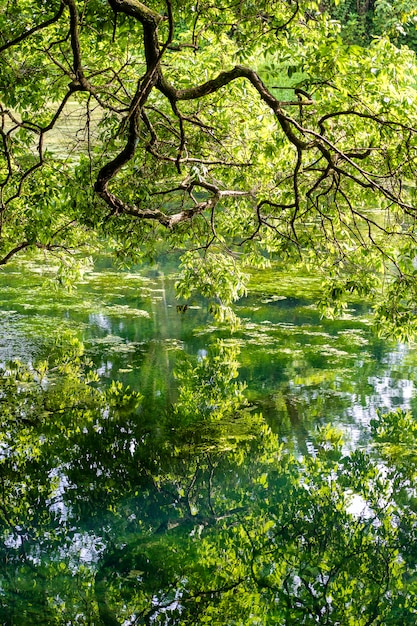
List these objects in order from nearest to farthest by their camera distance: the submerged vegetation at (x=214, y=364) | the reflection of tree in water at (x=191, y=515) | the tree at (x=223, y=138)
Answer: the reflection of tree in water at (x=191, y=515) < the submerged vegetation at (x=214, y=364) < the tree at (x=223, y=138)

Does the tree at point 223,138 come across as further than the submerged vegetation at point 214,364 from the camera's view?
Yes

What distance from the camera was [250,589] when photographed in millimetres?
4066

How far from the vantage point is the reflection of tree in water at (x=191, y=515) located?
3.93 meters

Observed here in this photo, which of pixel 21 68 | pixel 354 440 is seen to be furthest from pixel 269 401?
pixel 21 68

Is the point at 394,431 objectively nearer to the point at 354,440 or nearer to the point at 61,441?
the point at 354,440

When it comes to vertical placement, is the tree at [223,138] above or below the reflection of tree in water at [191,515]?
above

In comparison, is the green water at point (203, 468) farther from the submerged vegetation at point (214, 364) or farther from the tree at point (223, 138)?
the tree at point (223, 138)

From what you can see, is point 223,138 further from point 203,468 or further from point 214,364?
point 203,468

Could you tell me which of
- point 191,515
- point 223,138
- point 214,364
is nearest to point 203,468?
point 191,515

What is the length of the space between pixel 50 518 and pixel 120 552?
57 cm

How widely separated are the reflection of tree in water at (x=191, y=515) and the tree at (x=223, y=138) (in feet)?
3.22

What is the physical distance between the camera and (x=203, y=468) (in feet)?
17.4

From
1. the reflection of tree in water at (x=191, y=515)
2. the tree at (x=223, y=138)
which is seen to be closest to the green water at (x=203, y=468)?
the reflection of tree in water at (x=191, y=515)

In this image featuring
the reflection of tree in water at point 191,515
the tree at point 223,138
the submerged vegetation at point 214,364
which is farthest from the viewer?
the tree at point 223,138
